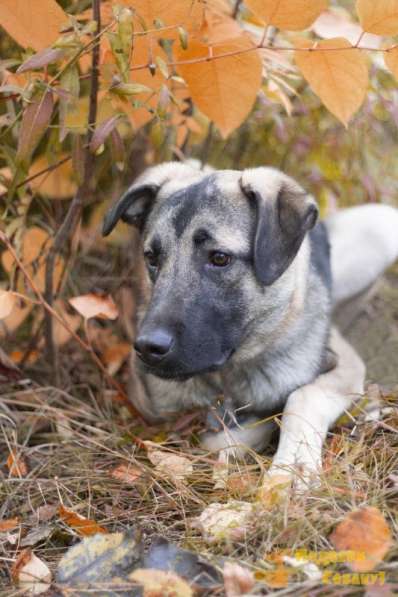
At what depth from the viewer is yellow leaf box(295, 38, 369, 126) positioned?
2816 mm

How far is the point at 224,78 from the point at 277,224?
0.61 metres

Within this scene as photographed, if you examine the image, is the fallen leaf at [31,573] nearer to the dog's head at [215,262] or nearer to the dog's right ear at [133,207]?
the dog's head at [215,262]

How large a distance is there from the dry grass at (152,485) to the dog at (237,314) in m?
0.14

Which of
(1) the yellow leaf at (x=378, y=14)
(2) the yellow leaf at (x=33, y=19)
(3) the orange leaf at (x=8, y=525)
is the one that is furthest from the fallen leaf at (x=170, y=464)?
(1) the yellow leaf at (x=378, y=14)

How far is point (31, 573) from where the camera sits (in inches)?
94.3

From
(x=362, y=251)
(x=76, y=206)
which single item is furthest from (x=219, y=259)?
(x=362, y=251)

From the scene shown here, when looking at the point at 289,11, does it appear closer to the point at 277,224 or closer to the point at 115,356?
the point at 277,224

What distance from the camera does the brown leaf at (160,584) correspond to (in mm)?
2139

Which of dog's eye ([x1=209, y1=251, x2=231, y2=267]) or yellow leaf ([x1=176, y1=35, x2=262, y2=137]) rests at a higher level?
yellow leaf ([x1=176, y1=35, x2=262, y2=137])

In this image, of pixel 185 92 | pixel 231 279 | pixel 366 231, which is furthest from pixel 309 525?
pixel 366 231

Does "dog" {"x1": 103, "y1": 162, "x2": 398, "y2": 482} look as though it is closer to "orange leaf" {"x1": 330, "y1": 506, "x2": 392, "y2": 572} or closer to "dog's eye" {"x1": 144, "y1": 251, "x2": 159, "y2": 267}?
"dog's eye" {"x1": 144, "y1": 251, "x2": 159, "y2": 267}

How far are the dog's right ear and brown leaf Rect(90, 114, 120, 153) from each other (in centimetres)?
59

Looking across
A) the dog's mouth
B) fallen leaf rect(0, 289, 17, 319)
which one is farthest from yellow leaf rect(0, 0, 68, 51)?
the dog's mouth

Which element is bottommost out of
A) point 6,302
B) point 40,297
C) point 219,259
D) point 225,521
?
point 225,521
